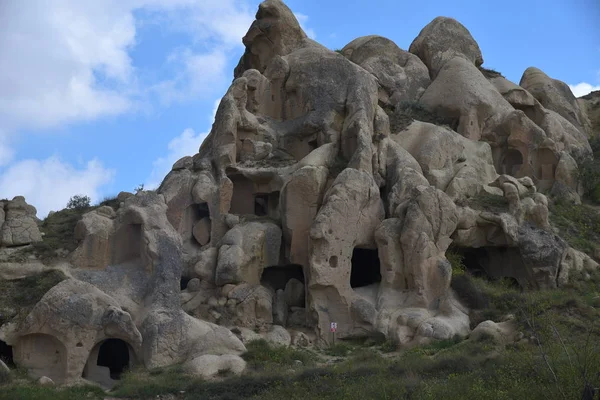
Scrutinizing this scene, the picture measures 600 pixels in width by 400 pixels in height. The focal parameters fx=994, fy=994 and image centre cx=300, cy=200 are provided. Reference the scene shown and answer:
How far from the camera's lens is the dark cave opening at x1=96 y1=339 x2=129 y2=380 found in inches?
1054

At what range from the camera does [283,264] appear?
29.7 metres

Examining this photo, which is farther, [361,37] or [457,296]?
[361,37]

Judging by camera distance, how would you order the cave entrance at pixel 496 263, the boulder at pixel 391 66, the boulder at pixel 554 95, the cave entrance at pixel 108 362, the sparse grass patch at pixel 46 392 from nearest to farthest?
1. the sparse grass patch at pixel 46 392
2. the cave entrance at pixel 108 362
3. the cave entrance at pixel 496 263
4. the boulder at pixel 391 66
5. the boulder at pixel 554 95

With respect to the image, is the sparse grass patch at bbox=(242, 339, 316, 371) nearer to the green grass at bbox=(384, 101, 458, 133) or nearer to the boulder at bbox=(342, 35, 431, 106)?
the green grass at bbox=(384, 101, 458, 133)

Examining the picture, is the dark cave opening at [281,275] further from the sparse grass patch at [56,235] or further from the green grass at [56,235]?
the sparse grass patch at [56,235]

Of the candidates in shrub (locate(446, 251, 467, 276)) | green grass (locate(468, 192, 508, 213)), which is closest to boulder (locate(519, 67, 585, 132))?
green grass (locate(468, 192, 508, 213))

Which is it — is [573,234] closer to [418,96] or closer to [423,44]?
[418,96]

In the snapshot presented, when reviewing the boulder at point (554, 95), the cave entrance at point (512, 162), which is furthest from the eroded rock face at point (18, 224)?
the boulder at point (554, 95)

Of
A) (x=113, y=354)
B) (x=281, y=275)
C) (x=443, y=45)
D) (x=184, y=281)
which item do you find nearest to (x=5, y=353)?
(x=113, y=354)

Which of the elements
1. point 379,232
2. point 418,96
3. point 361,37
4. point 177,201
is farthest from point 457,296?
point 361,37

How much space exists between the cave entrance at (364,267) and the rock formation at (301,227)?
0.16 ft

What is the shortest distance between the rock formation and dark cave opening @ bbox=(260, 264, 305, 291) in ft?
0.14

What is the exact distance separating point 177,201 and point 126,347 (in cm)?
534

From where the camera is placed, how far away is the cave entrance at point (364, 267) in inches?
1219
